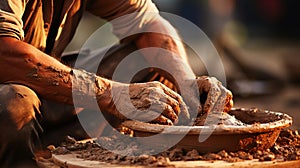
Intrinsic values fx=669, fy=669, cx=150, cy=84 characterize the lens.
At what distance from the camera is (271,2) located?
539 inches

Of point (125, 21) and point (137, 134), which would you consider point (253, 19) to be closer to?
point (125, 21)

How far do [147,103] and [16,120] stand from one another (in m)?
0.52

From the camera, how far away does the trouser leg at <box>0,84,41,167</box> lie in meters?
2.57

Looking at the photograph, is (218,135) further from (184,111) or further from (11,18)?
(11,18)

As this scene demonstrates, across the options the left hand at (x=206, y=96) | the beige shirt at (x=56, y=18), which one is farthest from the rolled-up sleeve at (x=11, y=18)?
the left hand at (x=206, y=96)

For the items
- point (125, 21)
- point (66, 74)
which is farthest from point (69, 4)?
point (66, 74)

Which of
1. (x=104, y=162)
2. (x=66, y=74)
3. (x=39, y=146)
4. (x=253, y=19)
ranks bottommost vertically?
(x=253, y=19)

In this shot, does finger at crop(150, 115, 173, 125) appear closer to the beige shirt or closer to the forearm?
the forearm

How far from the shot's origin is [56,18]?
128 inches

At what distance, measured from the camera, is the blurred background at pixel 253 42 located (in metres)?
7.79

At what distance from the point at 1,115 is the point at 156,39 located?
114 centimetres

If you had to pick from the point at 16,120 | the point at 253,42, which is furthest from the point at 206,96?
the point at 253,42

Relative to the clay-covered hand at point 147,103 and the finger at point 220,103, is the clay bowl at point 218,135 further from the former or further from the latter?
the finger at point 220,103

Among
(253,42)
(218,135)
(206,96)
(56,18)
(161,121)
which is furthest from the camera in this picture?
(253,42)
